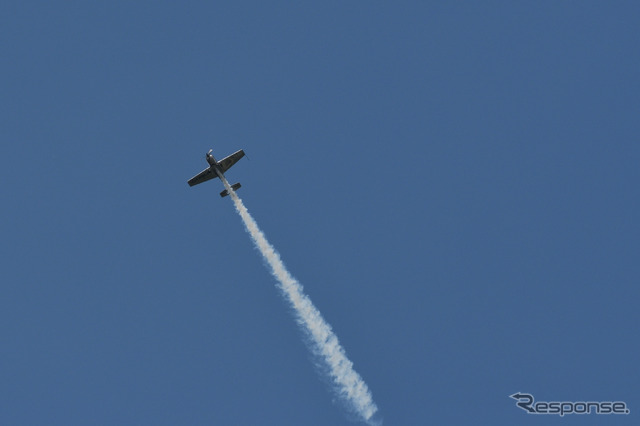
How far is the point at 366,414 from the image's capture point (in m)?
61.7

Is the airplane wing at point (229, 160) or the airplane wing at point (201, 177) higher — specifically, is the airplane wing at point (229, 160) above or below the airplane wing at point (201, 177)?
above

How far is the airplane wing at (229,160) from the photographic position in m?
72.0

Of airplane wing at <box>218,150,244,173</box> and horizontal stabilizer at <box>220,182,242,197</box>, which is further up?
airplane wing at <box>218,150,244,173</box>

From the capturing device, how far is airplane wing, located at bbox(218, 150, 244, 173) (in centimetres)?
7200

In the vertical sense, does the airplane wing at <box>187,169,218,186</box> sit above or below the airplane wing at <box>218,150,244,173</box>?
below

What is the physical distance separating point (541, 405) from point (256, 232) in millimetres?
29986

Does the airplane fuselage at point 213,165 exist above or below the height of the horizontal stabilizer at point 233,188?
above

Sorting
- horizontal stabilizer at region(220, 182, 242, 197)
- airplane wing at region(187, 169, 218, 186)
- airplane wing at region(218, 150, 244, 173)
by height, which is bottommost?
horizontal stabilizer at region(220, 182, 242, 197)

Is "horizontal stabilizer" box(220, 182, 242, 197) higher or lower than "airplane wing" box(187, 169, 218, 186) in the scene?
lower

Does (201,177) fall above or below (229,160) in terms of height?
below

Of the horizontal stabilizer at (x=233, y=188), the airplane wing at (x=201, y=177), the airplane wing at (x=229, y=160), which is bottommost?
the horizontal stabilizer at (x=233, y=188)

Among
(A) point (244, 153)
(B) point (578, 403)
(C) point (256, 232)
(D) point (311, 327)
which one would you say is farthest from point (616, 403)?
(A) point (244, 153)

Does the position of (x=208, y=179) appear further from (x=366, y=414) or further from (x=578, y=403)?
(x=578, y=403)

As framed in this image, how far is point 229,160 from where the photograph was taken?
72250mm
